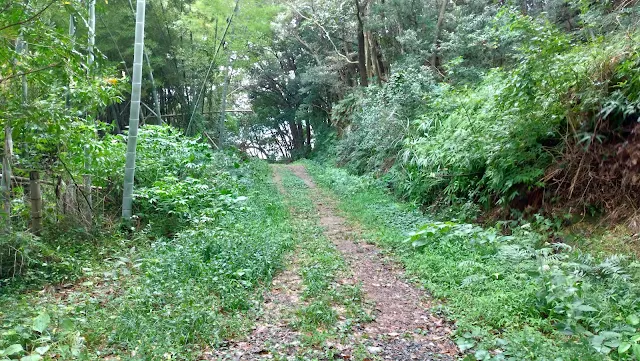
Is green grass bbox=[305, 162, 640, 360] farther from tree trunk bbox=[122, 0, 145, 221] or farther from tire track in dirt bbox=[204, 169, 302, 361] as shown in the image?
tree trunk bbox=[122, 0, 145, 221]

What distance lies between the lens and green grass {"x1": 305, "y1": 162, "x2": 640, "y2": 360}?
9.73 feet

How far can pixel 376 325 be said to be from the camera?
3740 mm

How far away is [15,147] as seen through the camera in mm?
5551

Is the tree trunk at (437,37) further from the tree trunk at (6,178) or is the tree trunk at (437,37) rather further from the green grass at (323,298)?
the tree trunk at (6,178)

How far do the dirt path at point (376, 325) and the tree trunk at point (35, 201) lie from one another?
10.5ft

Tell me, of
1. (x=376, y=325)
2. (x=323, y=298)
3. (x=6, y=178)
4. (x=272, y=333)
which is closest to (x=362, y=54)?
(x=6, y=178)

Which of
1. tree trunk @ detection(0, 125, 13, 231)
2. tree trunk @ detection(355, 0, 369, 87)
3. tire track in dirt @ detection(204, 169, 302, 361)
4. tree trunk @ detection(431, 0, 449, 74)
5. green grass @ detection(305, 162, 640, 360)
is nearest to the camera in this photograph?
green grass @ detection(305, 162, 640, 360)

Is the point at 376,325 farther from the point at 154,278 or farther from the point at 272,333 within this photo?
the point at 154,278

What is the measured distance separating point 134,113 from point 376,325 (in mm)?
5036

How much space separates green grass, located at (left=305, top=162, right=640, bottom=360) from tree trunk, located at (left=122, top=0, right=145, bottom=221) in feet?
13.9

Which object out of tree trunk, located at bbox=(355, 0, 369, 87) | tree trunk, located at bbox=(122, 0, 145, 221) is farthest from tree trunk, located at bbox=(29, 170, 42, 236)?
tree trunk, located at bbox=(355, 0, 369, 87)

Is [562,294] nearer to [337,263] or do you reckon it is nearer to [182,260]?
[337,263]

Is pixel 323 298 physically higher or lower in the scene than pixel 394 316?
higher

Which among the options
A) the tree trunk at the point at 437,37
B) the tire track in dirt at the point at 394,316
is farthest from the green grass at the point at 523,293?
the tree trunk at the point at 437,37
